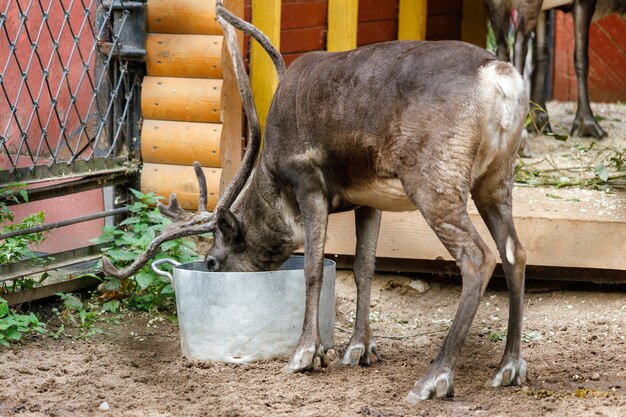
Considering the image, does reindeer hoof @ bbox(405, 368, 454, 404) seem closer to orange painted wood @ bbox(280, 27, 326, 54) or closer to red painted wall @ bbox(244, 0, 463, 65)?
red painted wall @ bbox(244, 0, 463, 65)

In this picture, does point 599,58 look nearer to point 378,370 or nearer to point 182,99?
point 182,99

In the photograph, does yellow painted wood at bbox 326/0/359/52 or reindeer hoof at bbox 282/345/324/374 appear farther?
yellow painted wood at bbox 326/0/359/52

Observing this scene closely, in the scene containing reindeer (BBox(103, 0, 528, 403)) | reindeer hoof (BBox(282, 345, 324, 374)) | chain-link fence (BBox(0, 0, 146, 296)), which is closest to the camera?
reindeer (BBox(103, 0, 528, 403))

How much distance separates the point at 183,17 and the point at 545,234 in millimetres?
2550

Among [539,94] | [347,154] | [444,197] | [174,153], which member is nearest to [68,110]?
[174,153]

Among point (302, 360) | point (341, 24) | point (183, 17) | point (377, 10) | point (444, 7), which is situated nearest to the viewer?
point (302, 360)

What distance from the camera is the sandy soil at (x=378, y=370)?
442 cm

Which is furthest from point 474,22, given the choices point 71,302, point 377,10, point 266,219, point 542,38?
point 71,302

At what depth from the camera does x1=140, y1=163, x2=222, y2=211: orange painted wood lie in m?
6.38

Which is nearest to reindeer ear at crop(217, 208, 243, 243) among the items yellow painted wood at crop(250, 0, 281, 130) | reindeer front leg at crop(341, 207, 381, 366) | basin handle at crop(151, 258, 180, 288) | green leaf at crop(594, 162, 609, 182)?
basin handle at crop(151, 258, 180, 288)

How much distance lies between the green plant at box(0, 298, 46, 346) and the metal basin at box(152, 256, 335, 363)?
82cm

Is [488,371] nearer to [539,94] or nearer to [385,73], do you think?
[385,73]

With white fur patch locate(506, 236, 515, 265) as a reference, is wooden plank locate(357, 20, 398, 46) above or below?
above

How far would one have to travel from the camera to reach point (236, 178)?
5332mm
